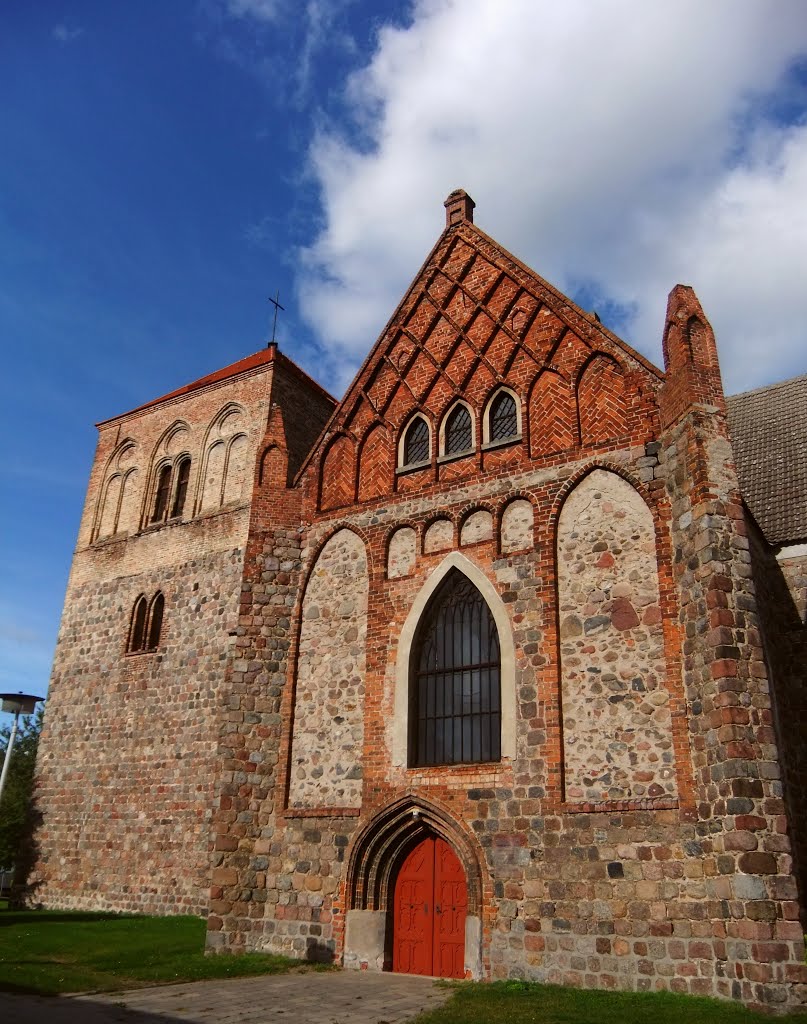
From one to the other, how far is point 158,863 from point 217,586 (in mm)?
6724

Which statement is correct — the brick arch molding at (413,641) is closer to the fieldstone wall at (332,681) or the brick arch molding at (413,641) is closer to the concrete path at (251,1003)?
the fieldstone wall at (332,681)

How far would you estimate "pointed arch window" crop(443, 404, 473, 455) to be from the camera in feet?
48.4

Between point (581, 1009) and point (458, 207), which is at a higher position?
point (458, 207)

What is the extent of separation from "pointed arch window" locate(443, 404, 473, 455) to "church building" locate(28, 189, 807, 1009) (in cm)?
4

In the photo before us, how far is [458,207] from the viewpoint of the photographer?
16875mm

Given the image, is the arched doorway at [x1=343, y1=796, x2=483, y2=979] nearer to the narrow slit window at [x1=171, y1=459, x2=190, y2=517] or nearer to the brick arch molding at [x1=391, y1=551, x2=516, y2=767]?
the brick arch molding at [x1=391, y1=551, x2=516, y2=767]

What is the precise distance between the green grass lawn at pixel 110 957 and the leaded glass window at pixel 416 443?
334 inches

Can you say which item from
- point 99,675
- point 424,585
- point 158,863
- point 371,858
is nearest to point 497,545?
point 424,585

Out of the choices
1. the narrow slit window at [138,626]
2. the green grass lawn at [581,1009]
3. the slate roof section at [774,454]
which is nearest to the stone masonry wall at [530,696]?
the green grass lawn at [581,1009]

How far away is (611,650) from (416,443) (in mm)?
5738

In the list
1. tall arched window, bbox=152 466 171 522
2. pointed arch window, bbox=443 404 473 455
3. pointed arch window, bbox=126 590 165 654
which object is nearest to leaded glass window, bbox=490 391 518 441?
pointed arch window, bbox=443 404 473 455

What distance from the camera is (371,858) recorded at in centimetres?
1276

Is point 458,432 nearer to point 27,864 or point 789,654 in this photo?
point 789,654

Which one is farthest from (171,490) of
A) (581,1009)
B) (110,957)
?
(581,1009)
